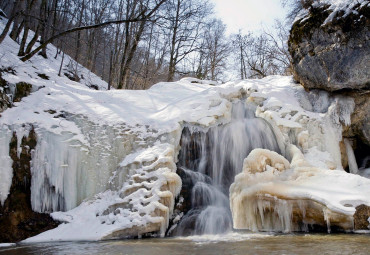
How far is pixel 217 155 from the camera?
7762 mm

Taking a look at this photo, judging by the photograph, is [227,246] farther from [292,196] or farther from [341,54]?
[341,54]

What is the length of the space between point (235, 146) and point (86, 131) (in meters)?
3.70

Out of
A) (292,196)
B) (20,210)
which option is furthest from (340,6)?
(20,210)

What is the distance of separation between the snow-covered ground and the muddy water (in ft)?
1.94

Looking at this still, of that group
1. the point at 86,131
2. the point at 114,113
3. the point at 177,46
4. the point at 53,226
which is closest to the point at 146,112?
the point at 114,113

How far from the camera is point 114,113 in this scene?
820cm

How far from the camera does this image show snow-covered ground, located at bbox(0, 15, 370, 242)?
19.8 ft

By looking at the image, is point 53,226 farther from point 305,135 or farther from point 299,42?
point 299,42

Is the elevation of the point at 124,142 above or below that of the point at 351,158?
above

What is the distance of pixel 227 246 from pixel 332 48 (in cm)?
633

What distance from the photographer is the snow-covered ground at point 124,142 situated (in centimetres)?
603

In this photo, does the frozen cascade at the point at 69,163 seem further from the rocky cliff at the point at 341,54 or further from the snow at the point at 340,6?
the snow at the point at 340,6

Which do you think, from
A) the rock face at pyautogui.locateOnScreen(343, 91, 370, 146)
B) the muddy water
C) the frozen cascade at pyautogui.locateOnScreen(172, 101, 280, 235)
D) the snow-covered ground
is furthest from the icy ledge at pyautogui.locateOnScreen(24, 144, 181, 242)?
the rock face at pyautogui.locateOnScreen(343, 91, 370, 146)

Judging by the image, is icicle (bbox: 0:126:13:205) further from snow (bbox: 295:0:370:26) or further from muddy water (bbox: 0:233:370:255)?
snow (bbox: 295:0:370:26)
